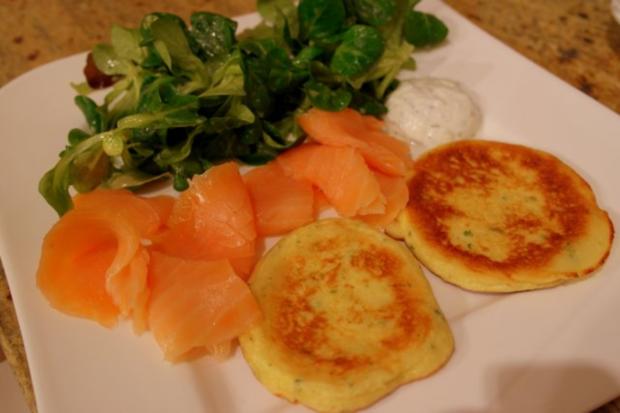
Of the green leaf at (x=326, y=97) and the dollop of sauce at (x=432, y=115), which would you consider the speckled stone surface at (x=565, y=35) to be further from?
the green leaf at (x=326, y=97)

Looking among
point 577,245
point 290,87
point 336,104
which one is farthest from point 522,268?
point 290,87

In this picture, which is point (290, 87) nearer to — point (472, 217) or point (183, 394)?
point (472, 217)

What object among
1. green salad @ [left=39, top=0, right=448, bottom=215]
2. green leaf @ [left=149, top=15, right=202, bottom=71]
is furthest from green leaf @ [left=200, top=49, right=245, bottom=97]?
green leaf @ [left=149, top=15, right=202, bottom=71]

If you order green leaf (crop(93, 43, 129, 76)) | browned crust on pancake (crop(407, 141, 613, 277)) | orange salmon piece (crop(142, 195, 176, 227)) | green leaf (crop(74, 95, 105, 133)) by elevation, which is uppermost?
green leaf (crop(93, 43, 129, 76))

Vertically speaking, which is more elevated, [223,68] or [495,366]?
[223,68]

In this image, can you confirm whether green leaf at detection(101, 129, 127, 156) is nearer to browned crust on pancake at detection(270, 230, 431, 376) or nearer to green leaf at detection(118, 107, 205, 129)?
green leaf at detection(118, 107, 205, 129)

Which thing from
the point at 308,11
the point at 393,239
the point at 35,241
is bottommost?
the point at 393,239
